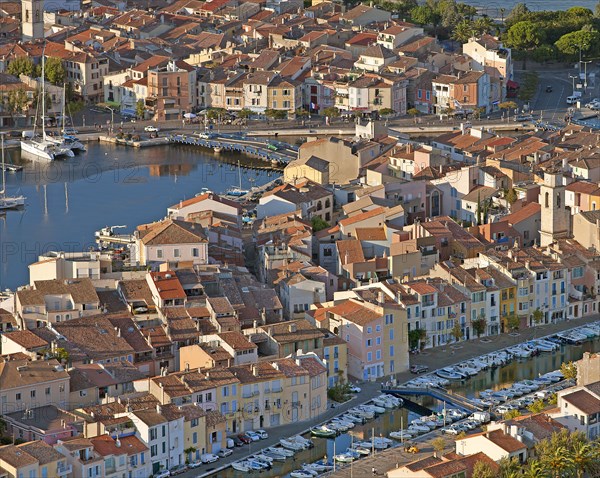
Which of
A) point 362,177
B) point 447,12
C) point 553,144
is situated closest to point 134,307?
point 362,177

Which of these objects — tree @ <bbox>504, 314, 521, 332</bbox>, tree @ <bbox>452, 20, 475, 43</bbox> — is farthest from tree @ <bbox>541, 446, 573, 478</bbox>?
tree @ <bbox>452, 20, 475, 43</bbox>

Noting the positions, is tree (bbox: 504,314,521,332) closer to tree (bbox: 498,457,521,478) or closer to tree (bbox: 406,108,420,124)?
tree (bbox: 498,457,521,478)

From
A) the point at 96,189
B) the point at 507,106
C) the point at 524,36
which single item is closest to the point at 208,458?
the point at 96,189

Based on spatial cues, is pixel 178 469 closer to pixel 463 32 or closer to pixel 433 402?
pixel 433 402

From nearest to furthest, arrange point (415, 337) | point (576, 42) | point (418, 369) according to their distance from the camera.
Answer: point (418, 369)
point (415, 337)
point (576, 42)

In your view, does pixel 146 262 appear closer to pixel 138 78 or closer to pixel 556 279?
pixel 556 279

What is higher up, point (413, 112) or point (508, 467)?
point (413, 112)
